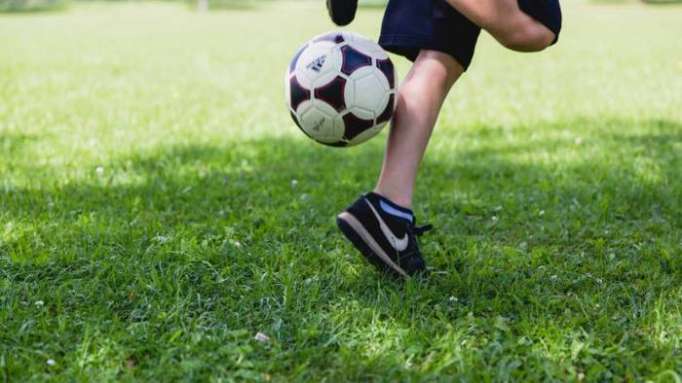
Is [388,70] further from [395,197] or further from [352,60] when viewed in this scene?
[395,197]

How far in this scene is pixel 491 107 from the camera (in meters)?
7.30

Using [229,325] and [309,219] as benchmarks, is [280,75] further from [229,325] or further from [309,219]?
[229,325]

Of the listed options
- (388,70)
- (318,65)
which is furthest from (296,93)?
(388,70)

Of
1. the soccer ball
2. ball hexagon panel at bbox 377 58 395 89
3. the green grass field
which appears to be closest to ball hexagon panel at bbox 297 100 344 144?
the soccer ball

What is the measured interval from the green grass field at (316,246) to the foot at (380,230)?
0.11m

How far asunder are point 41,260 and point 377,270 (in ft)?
4.22

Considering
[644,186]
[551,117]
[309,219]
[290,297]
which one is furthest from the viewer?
[551,117]

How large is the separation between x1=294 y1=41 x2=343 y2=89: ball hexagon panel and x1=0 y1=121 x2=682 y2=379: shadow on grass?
72 cm

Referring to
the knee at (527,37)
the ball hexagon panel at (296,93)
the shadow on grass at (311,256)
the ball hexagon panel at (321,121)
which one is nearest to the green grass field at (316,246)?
the shadow on grass at (311,256)

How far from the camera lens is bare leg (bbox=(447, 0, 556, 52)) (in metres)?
2.74

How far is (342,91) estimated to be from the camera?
2.92 meters

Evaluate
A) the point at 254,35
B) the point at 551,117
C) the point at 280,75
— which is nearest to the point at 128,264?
the point at 551,117

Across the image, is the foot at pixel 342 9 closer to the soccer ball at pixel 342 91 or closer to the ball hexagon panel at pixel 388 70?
the soccer ball at pixel 342 91

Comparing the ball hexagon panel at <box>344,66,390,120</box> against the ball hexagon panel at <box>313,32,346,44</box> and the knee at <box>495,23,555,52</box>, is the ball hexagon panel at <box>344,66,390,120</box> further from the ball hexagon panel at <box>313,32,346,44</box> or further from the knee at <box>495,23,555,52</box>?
the knee at <box>495,23,555,52</box>
